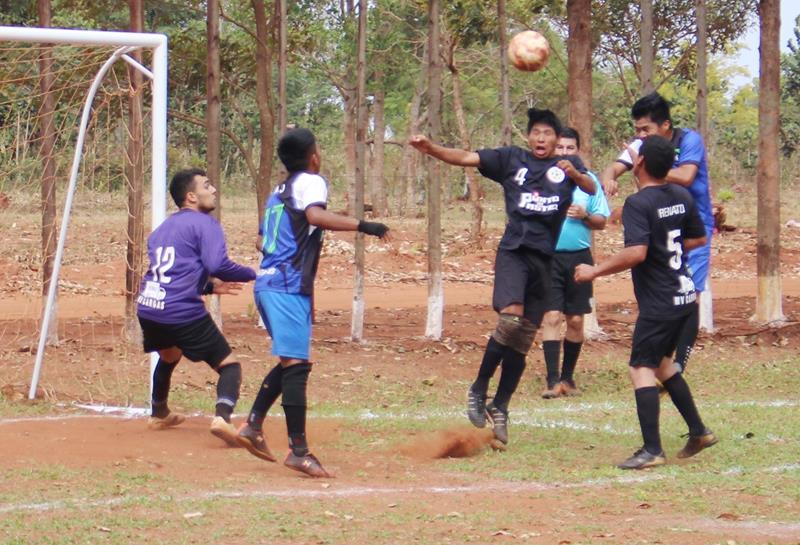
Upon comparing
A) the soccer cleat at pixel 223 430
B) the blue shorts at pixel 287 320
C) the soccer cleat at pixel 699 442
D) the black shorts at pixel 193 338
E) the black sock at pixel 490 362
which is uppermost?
the blue shorts at pixel 287 320

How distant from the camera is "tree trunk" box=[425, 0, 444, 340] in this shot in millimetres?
13586

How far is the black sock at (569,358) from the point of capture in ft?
36.6

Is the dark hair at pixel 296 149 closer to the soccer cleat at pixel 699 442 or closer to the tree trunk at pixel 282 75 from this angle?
the soccer cleat at pixel 699 442

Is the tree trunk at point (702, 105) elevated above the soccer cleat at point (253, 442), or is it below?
above

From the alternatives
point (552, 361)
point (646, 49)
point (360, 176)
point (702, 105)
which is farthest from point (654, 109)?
point (702, 105)

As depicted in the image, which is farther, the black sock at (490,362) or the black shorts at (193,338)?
the black sock at (490,362)

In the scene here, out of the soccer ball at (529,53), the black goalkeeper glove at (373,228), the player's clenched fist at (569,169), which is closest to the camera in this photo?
the black goalkeeper glove at (373,228)

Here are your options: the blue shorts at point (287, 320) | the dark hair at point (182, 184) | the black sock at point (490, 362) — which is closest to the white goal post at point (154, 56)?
the dark hair at point (182, 184)

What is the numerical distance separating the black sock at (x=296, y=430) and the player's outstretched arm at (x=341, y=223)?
1.11m

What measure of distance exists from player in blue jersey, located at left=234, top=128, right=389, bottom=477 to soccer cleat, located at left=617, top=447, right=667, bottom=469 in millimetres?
1801

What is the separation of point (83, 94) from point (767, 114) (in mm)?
8904

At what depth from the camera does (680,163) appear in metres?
9.02

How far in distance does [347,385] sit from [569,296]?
2.25 metres

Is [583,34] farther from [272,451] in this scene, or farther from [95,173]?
[272,451]
